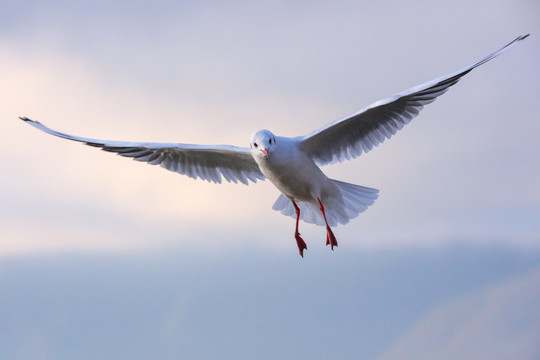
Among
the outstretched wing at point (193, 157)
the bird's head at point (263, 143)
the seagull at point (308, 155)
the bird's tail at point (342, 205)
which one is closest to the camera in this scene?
the bird's head at point (263, 143)

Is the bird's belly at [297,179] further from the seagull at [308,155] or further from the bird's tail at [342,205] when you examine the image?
the bird's tail at [342,205]

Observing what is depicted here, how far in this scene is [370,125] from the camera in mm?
10898

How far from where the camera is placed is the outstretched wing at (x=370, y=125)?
33.0ft

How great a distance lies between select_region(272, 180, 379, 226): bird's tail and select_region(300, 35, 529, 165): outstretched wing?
0.46 m

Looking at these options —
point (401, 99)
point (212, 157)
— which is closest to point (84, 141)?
point (212, 157)

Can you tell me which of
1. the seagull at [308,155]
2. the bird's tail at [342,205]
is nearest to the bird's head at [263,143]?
the seagull at [308,155]

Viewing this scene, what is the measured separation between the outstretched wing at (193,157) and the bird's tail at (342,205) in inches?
25.0

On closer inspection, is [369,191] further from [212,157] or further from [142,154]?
[142,154]

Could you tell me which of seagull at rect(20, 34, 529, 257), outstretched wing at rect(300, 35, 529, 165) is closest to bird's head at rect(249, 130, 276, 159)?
seagull at rect(20, 34, 529, 257)

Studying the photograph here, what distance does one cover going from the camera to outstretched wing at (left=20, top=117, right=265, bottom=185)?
11164 mm

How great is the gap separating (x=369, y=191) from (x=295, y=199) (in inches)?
42.4

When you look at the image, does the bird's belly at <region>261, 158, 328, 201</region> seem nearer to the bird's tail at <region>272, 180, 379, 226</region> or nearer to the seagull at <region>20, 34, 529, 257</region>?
the seagull at <region>20, 34, 529, 257</region>

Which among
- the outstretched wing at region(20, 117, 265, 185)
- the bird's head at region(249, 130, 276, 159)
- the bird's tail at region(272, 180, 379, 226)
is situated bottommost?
the bird's tail at region(272, 180, 379, 226)

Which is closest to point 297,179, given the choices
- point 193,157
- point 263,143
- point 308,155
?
point 308,155
